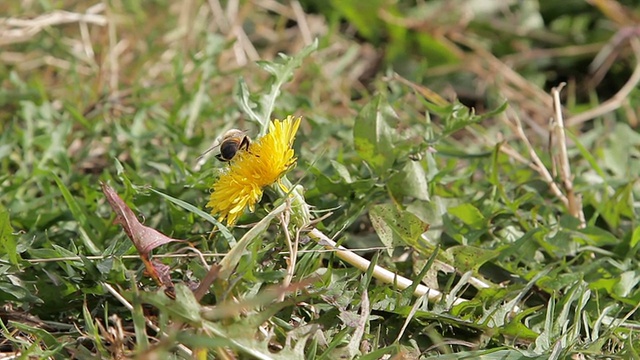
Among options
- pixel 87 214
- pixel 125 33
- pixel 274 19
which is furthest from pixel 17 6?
pixel 87 214

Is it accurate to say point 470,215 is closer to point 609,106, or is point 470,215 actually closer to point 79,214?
point 79,214

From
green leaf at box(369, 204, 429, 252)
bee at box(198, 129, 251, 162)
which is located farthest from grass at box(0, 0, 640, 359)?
bee at box(198, 129, 251, 162)

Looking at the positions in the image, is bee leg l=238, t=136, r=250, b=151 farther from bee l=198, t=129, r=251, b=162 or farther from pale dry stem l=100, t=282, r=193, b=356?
pale dry stem l=100, t=282, r=193, b=356

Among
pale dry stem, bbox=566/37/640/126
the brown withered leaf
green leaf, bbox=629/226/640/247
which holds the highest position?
the brown withered leaf

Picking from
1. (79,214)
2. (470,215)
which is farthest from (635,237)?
(79,214)

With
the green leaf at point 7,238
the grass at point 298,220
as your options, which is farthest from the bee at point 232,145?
the green leaf at point 7,238

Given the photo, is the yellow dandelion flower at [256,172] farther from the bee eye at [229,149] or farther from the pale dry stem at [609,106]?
the pale dry stem at [609,106]
